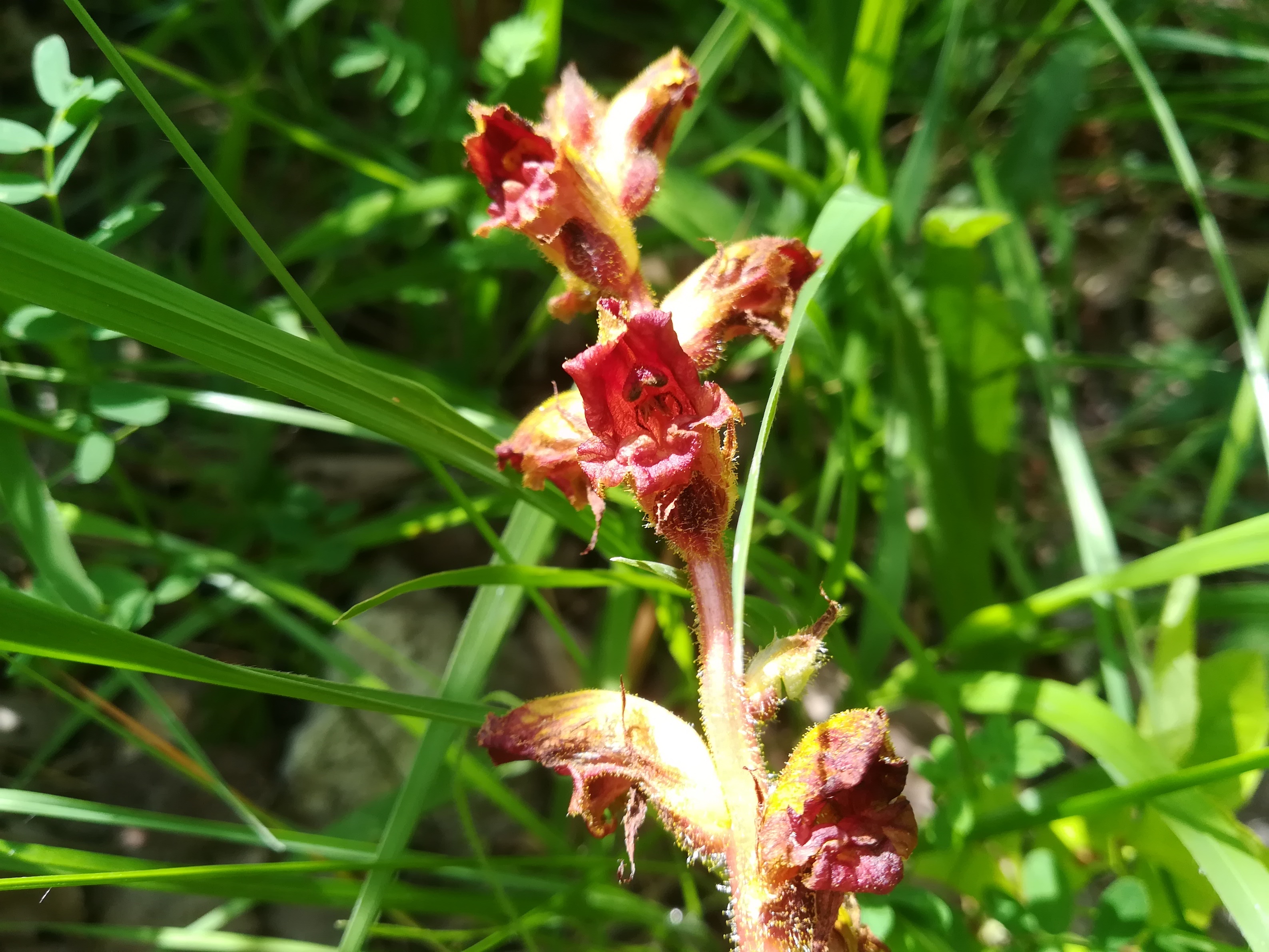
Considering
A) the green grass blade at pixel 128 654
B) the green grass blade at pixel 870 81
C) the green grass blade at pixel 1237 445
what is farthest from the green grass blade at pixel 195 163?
the green grass blade at pixel 1237 445

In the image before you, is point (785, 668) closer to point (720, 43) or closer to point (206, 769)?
point (206, 769)

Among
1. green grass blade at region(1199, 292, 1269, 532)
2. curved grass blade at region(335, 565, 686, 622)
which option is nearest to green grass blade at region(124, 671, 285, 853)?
curved grass blade at region(335, 565, 686, 622)

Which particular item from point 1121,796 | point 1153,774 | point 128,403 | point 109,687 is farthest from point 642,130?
point 109,687

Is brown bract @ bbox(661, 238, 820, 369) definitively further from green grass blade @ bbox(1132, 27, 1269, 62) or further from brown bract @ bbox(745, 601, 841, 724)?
green grass blade @ bbox(1132, 27, 1269, 62)

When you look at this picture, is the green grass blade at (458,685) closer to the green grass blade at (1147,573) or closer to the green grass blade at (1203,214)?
the green grass blade at (1147,573)

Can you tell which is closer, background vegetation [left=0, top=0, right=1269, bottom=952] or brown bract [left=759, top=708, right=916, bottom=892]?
brown bract [left=759, top=708, right=916, bottom=892]

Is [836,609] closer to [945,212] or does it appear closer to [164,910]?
[945,212]

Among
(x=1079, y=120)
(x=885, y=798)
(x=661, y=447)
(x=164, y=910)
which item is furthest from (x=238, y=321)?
(x=1079, y=120)
